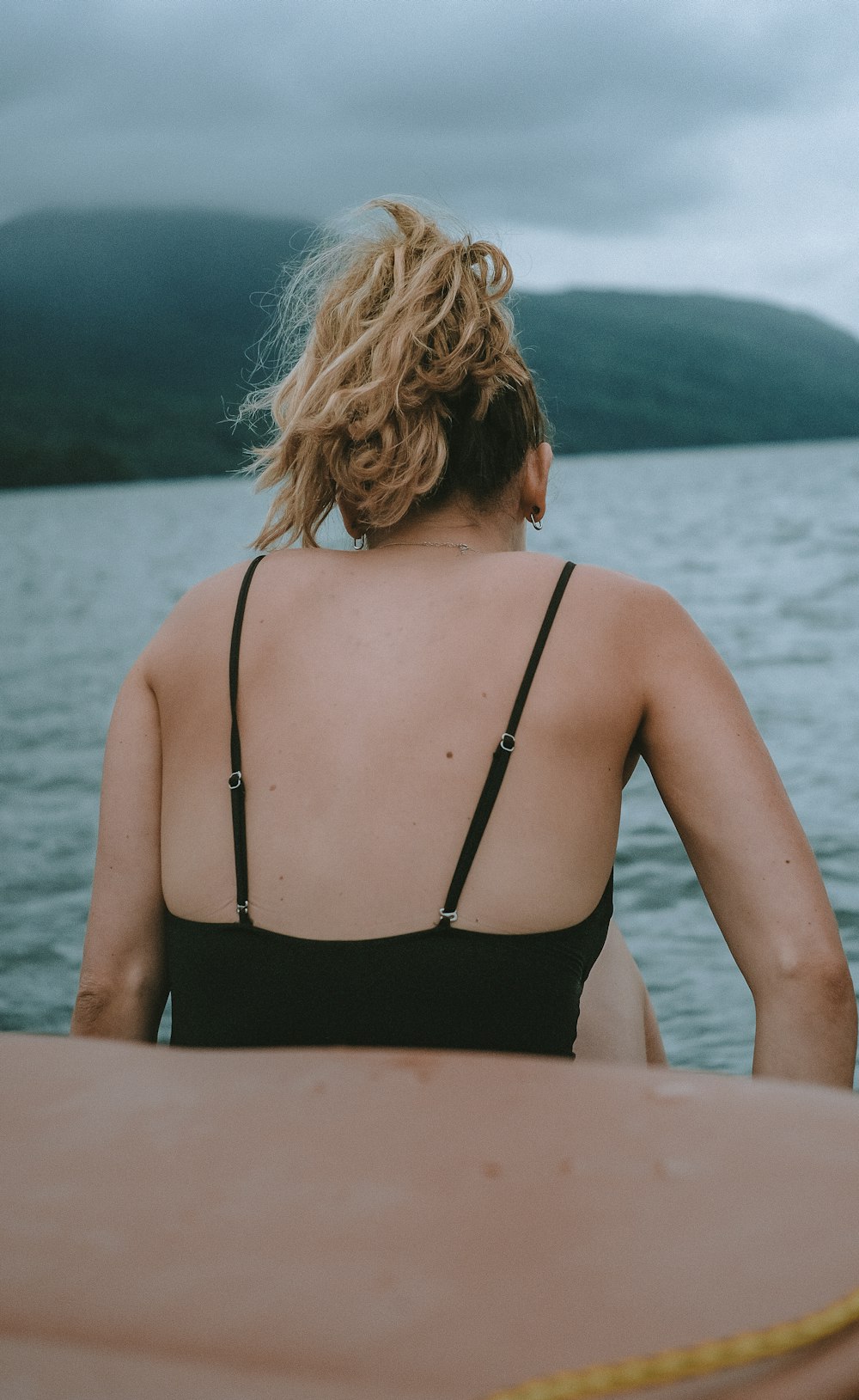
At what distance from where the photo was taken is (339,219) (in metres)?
2.25

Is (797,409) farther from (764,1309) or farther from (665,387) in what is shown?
(764,1309)

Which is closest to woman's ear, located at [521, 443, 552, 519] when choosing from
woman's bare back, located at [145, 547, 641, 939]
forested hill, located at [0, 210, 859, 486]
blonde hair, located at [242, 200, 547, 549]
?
blonde hair, located at [242, 200, 547, 549]

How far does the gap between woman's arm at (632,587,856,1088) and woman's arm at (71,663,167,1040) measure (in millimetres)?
698

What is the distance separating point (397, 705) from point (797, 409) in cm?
17618

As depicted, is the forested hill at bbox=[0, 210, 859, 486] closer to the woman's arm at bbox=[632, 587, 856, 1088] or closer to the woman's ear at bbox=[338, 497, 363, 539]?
the woman's ear at bbox=[338, 497, 363, 539]

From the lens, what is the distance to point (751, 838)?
5.73 ft

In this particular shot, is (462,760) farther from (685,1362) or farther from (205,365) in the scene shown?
(205,365)

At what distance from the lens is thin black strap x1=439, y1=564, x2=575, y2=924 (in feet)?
5.31

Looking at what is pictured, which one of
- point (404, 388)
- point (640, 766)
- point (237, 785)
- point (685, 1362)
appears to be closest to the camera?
point (685, 1362)

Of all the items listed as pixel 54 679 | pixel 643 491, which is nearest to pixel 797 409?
pixel 643 491

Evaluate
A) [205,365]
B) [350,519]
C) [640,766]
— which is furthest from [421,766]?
[205,365]

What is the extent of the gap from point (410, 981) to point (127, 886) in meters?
0.53

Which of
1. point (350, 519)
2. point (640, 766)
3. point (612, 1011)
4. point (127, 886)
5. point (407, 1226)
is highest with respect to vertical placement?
point (350, 519)

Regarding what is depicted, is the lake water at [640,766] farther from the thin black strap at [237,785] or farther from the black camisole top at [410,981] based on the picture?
the black camisole top at [410,981]
